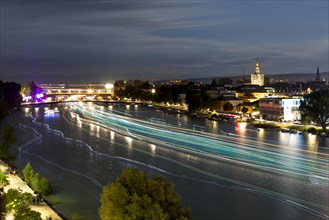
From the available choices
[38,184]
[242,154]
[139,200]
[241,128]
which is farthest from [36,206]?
[241,128]

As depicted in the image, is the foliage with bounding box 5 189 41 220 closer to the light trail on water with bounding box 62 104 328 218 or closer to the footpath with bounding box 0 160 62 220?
the footpath with bounding box 0 160 62 220

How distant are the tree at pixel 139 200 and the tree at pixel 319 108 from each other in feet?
28.4

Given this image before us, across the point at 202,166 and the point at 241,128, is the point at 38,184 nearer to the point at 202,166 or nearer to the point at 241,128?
the point at 202,166

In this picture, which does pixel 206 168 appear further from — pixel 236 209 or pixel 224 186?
pixel 236 209

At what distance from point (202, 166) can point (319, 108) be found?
5510 mm

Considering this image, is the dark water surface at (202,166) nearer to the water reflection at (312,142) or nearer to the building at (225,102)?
the water reflection at (312,142)

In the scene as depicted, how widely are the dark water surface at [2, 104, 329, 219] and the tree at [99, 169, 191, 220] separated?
1.71 meters

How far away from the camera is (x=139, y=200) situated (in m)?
2.44

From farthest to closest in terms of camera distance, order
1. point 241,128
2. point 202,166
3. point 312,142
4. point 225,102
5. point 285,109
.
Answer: point 225,102
point 285,109
point 241,128
point 312,142
point 202,166

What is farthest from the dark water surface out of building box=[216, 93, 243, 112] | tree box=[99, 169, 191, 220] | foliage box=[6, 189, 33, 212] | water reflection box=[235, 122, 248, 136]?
building box=[216, 93, 243, 112]

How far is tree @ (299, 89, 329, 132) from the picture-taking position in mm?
10633

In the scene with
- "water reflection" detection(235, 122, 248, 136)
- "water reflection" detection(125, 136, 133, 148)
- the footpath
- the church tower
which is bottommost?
"water reflection" detection(235, 122, 248, 136)

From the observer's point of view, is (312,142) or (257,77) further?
(257,77)

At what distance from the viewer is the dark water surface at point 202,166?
14.9 ft
